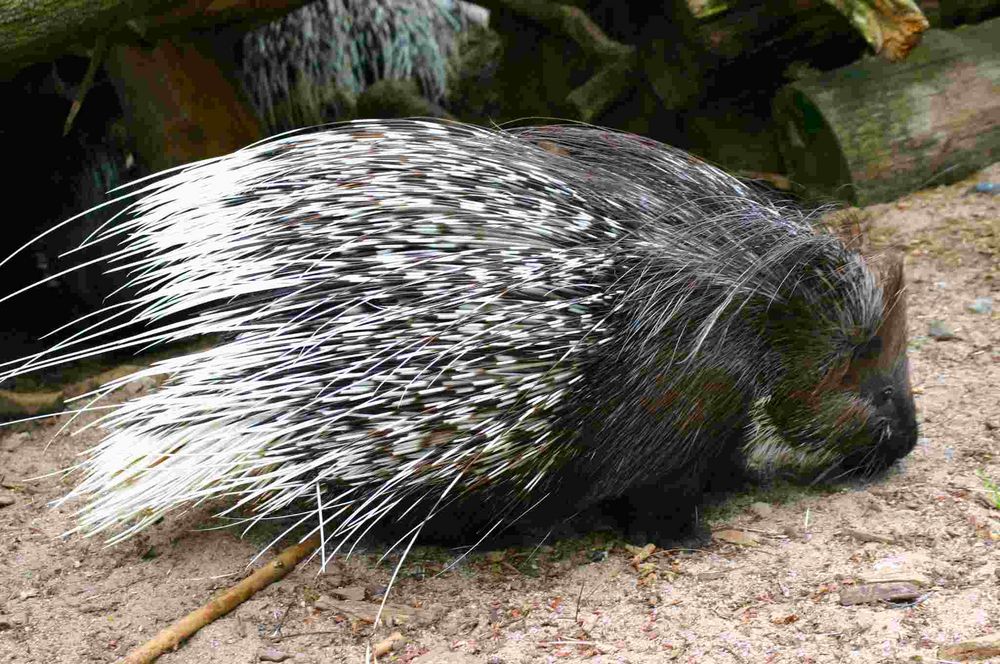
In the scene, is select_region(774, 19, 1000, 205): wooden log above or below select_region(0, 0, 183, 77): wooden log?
below

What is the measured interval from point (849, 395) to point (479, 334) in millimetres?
1023

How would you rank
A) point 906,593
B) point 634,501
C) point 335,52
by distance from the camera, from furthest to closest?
point 335,52 → point 634,501 → point 906,593

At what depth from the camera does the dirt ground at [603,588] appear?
197 centimetres

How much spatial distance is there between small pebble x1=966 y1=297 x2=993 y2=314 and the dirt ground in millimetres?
560

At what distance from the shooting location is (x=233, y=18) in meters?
3.69

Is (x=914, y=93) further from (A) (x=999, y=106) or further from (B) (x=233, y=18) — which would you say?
(B) (x=233, y=18)

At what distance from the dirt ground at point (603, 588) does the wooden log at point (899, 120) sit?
1257 mm

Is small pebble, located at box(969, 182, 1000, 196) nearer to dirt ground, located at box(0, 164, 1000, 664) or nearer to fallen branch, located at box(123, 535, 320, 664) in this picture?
dirt ground, located at box(0, 164, 1000, 664)

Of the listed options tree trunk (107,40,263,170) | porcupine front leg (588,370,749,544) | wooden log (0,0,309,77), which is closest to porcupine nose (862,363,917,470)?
porcupine front leg (588,370,749,544)

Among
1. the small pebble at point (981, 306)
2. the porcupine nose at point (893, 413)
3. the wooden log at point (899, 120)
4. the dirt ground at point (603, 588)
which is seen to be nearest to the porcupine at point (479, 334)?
the porcupine nose at point (893, 413)

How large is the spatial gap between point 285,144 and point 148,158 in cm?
165

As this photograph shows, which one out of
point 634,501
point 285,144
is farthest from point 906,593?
point 285,144

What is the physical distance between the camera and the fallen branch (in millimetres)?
2057

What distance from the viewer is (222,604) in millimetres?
2195
